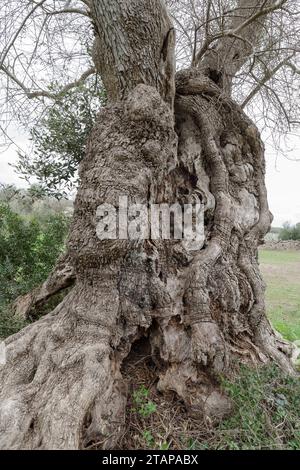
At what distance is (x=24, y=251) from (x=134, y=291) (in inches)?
107

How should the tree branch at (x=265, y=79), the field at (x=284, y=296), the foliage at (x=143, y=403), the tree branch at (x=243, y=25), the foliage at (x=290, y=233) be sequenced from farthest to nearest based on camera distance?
the foliage at (x=290, y=233), the field at (x=284, y=296), the tree branch at (x=265, y=79), the tree branch at (x=243, y=25), the foliage at (x=143, y=403)

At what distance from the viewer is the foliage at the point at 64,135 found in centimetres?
378

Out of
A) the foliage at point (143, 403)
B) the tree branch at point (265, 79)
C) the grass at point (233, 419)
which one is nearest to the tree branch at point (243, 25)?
the tree branch at point (265, 79)

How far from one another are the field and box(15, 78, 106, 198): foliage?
3.84 metres

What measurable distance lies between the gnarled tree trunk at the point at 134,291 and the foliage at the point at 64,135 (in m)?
1.28

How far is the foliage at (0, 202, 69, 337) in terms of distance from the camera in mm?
4043

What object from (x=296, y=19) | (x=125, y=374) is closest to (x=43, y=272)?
(x=125, y=374)

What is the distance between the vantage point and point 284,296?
7520 mm

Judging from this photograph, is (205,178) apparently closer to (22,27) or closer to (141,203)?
(141,203)

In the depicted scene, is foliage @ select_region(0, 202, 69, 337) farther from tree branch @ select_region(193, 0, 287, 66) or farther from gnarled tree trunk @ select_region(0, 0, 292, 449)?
tree branch @ select_region(193, 0, 287, 66)

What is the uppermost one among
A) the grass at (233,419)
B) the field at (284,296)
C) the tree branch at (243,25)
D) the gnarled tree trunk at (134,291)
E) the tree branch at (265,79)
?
the tree branch at (243,25)

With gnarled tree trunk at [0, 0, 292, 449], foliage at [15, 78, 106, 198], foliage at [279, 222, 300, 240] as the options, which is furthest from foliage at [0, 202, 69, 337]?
foliage at [279, 222, 300, 240]

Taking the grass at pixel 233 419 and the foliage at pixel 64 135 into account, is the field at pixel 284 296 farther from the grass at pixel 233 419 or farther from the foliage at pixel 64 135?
the foliage at pixel 64 135

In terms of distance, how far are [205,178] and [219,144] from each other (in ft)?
1.53
